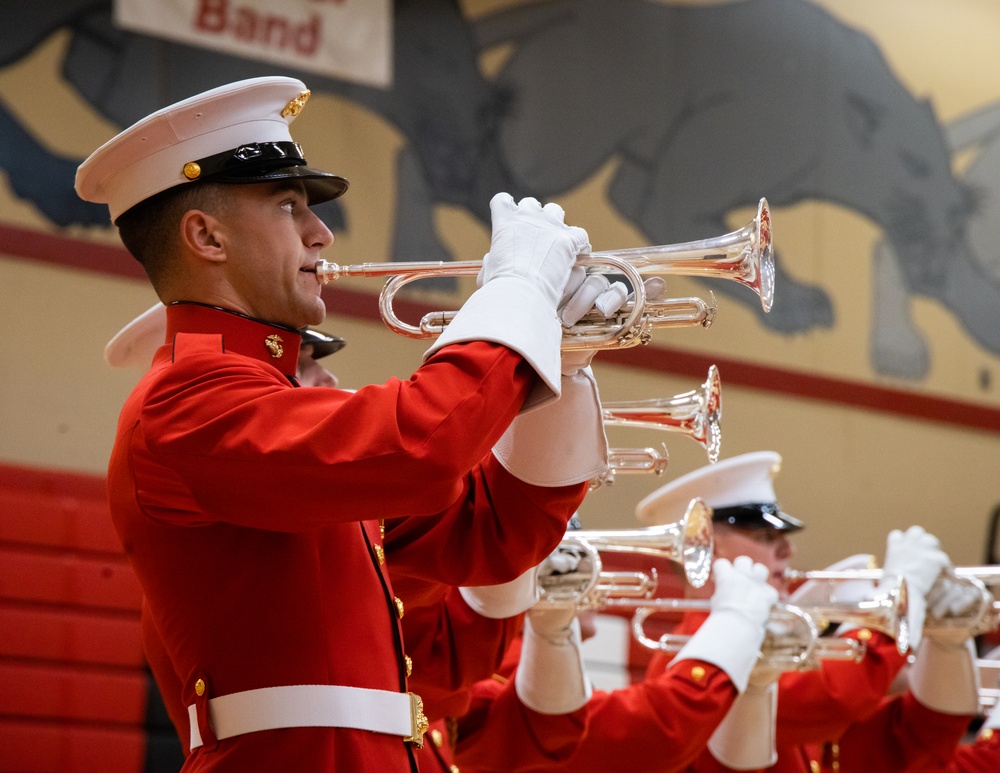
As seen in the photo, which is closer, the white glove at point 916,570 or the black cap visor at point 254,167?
the black cap visor at point 254,167

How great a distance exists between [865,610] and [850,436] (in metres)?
3.42

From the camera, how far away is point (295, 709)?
1.93 m

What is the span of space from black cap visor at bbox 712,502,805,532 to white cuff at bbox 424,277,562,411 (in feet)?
9.78

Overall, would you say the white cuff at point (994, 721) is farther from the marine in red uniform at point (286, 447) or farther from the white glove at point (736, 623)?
the marine in red uniform at point (286, 447)

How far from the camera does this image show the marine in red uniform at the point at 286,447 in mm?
1813

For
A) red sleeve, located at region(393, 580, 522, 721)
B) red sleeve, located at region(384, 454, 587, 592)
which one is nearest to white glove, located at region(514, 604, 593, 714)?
red sleeve, located at region(393, 580, 522, 721)

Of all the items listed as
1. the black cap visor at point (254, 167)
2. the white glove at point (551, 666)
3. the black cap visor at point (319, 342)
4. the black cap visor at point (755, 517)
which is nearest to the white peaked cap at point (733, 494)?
the black cap visor at point (755, 517)

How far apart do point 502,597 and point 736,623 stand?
1.15 m

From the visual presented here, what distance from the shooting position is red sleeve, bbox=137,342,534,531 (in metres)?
1.79

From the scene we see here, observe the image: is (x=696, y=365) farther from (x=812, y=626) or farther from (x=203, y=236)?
(x=203, y=236)

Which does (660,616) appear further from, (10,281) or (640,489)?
(10,281)

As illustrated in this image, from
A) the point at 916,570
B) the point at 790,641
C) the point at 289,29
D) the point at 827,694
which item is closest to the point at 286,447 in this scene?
the point at 790,641

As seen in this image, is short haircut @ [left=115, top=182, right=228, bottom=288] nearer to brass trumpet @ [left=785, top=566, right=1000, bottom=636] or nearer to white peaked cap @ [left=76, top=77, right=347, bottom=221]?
white peaked cap @ [left=76, top=77, right=347, bottom=221]

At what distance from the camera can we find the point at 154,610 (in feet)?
6.66
